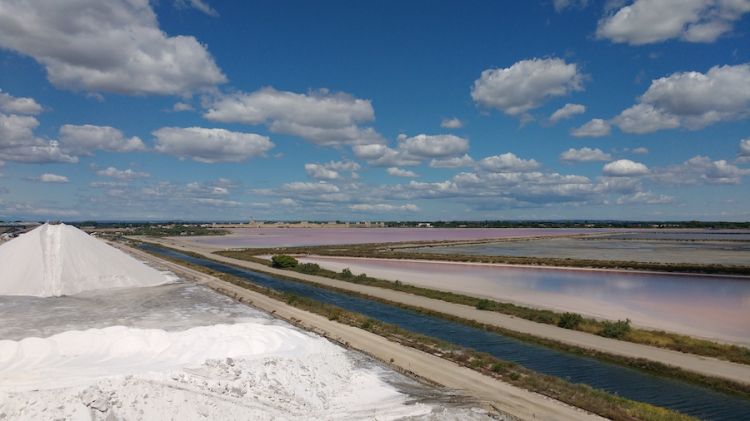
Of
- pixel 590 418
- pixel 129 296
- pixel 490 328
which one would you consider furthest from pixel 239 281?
pixel 590 418

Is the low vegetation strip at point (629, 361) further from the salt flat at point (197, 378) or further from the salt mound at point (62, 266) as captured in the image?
the salt mound at point (62, 266)

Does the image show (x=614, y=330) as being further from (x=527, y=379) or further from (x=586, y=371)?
(x=527, y=379)

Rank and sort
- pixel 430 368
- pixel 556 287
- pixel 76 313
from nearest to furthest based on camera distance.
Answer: pixel 430 368 → pixel 76 313 → pixel 556 287

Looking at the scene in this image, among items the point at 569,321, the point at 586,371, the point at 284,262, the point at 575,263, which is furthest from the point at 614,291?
the point at 284,262

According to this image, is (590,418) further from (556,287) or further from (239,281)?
(239,281)

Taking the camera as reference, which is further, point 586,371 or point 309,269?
point 309,269

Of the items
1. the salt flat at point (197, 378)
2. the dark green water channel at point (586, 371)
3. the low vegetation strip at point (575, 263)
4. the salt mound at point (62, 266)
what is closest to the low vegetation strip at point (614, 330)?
the dark green water channel at point (586, 371)
